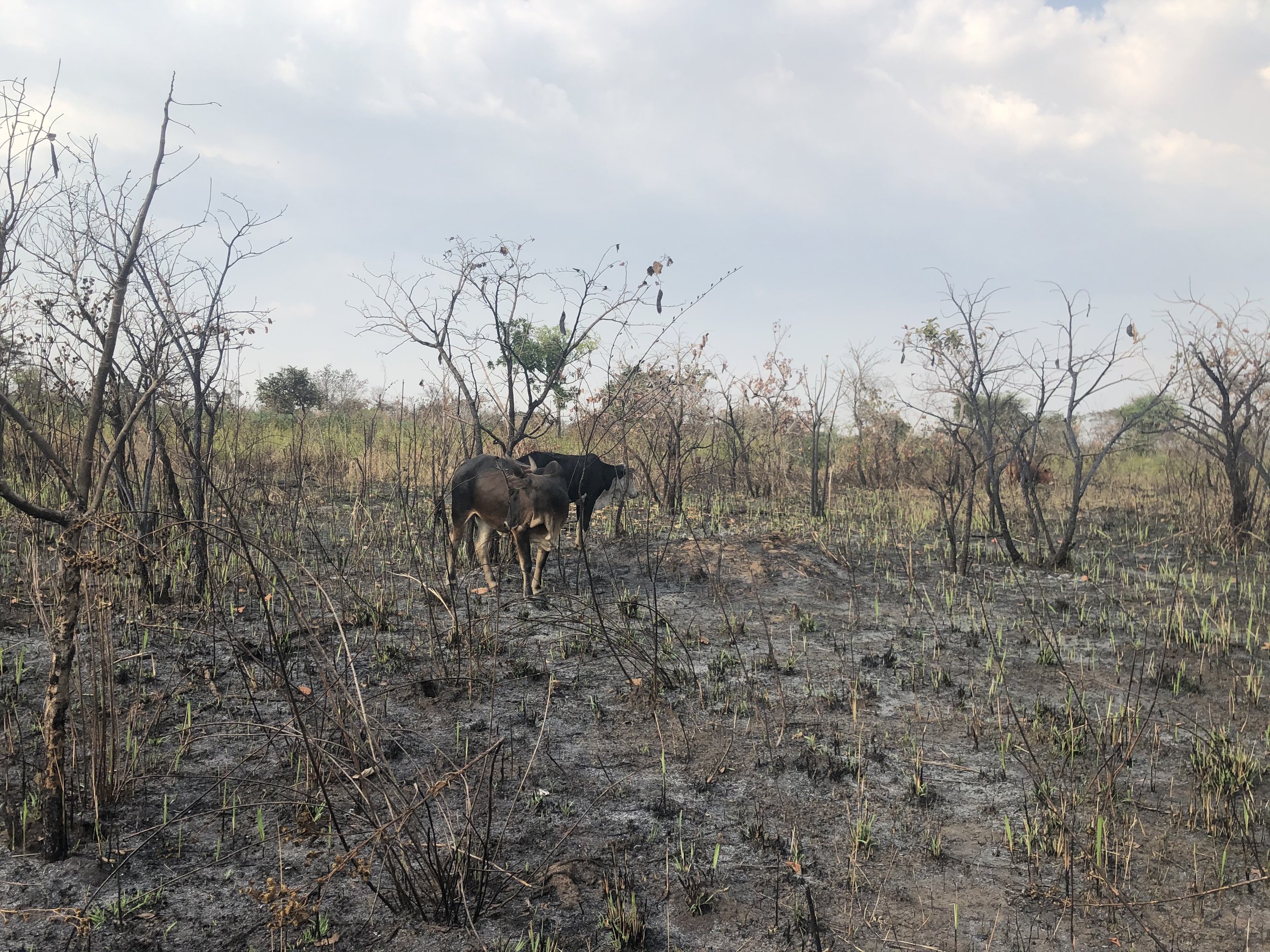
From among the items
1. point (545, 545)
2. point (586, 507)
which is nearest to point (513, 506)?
point (545, 545)

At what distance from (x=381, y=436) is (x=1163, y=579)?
12256 mm

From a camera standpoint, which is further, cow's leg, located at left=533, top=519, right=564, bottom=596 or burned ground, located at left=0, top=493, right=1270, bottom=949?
cow's leg, located at left=533, top=519, right=564, bottom=596

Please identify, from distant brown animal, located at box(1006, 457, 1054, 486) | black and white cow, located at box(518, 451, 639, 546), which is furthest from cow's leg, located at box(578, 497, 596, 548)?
distant brown animal, located at box(1006, 457, 1054, 486)

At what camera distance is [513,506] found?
5281 millimetres

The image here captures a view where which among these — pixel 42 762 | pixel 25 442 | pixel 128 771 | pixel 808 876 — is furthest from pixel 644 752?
pixel 25 442

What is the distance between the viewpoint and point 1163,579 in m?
7.44

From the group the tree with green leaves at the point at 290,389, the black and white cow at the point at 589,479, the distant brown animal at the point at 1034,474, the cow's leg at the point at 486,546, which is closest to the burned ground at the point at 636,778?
the cow's leg at the point at 486,546

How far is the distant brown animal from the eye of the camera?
8.74m

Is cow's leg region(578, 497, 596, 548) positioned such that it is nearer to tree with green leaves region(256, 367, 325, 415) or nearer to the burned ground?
the burned ground

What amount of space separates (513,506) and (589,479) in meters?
1.58

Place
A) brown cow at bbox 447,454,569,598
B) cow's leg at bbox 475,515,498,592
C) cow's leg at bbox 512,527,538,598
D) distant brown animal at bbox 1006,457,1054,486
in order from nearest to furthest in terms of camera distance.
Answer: brown cow at bbox 447,454,569,598 → cow's leg at bbox 512,527,538,598 → cow's leg at bbox 475,515,498,592 → distant brown animal at bbox 1006,457,1054,486

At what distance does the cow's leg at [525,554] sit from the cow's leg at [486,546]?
0.24m

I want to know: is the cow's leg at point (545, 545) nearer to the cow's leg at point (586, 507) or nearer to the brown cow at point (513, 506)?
the brown cow at point (513, 506)

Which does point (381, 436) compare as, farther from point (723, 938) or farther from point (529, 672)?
point (723, 938)
